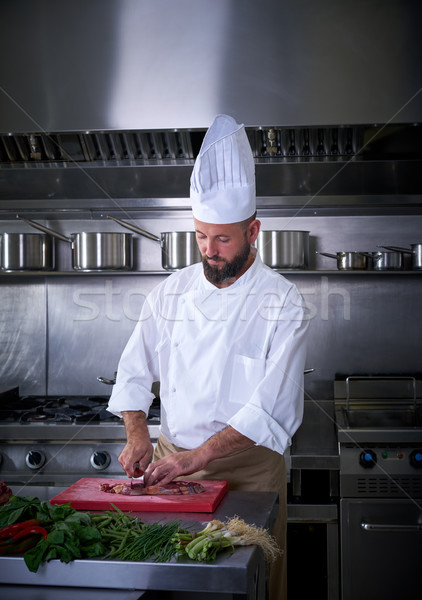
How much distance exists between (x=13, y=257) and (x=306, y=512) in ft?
6.18

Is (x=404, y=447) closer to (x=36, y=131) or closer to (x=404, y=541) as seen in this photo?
(x=404, y=541)

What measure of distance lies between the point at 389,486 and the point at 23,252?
2.07 metres

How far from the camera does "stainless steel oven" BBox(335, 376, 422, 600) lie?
2660mm

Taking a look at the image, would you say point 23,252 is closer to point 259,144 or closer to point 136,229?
point 136,229

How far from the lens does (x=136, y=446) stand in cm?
191

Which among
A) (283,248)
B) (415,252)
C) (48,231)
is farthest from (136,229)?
(415,252)

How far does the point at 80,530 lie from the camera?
132 cm

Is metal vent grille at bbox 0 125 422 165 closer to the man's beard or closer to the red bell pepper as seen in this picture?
the man's beard

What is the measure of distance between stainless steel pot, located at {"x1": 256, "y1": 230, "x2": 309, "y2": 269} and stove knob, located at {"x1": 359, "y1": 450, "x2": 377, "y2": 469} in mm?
993

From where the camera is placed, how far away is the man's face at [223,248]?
2.01 meters

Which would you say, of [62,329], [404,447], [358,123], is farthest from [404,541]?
[62,329]

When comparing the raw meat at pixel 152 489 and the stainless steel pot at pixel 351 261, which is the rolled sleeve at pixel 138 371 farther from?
the stainless steel pot at pixel 351 261

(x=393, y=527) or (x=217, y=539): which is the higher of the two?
(x=217, y=539)

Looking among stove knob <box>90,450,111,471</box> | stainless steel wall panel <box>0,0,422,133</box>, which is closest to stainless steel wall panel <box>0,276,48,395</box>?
stove knob <box>90,450,111,471</box>
